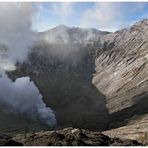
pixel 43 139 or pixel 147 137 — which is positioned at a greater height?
pixel 147 137

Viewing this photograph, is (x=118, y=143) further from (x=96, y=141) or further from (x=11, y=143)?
(x=11, y=143)

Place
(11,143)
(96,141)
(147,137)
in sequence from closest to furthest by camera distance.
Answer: (11,143)
(96,141)
(147,137)

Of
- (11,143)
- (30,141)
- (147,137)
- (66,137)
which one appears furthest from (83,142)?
(147,137)

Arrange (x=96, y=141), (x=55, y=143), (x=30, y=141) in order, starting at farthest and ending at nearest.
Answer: (x=96, y=141) < (x=30, y=141) < (x=55, y=143)

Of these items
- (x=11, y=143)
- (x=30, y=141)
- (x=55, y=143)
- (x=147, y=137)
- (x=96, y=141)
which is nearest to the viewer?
(x=11, y=143)

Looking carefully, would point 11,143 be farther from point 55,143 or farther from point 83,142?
point 83,142

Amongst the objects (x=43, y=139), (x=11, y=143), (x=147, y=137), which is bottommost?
(x=11, y=143)

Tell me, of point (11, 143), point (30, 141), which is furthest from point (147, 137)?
point (11, 143)

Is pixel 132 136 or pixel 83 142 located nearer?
pixel 83 142

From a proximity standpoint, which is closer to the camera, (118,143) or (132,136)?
(118,143)

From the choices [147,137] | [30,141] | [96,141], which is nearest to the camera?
[30,141]
